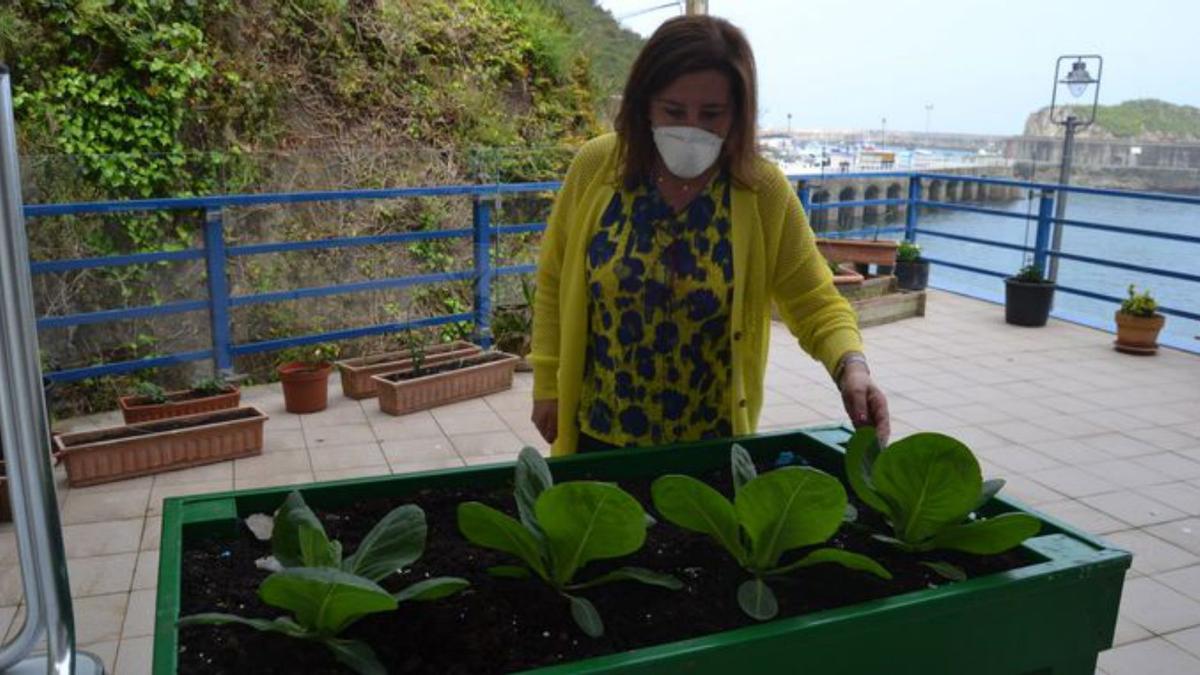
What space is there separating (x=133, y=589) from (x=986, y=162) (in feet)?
36.7

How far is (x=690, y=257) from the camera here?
1511 millimetres

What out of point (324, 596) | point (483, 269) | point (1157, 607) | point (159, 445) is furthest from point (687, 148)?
point (483, 269)

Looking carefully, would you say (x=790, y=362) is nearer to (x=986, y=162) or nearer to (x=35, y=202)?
(x=35, y=202)

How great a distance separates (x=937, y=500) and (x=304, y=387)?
3739 millimetres

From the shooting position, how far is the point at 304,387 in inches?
167

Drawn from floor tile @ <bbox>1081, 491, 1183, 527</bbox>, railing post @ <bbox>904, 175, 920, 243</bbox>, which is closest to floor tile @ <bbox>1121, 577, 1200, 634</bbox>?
Result: floor tile @ <bbox>1081, 491, 1183, 527</bbox>

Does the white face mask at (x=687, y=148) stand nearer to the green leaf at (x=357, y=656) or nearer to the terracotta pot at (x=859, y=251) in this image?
the green leaf at (x=357, y=656)

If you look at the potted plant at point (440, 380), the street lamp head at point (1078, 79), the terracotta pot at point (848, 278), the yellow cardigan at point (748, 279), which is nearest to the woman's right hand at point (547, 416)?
the yellow cardigan at point (748, 279)

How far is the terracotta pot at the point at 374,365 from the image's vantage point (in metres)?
4.48

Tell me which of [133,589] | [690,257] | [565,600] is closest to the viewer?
[565,600]

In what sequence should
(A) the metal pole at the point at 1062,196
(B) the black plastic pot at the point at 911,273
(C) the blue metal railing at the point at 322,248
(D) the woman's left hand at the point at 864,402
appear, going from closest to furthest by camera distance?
(D) the woman's left hand at the point at 864,402
(C) the blue metal railing at the point at 322,248
(A) the metal pole at the point at 1062,196
(B) the black plastic pot at the point at 911,273

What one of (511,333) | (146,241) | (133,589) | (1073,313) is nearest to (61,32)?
(146,241)

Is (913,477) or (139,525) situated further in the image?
(139,525)

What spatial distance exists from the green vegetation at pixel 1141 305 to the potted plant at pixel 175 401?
4.99 metres
